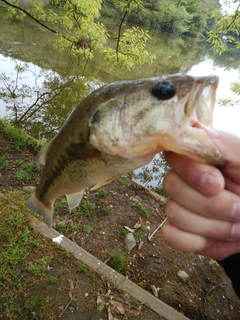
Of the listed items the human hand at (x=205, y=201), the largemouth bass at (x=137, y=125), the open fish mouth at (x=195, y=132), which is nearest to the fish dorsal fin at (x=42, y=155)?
the largemouth bass at (x=137, y=125)

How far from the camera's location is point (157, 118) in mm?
1157

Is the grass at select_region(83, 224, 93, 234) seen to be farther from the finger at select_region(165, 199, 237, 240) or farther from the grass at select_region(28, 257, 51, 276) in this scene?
the finger at select_region(165, 199, 237, 240)

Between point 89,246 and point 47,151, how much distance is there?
2.27 meters

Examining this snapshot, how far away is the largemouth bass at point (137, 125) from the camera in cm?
110

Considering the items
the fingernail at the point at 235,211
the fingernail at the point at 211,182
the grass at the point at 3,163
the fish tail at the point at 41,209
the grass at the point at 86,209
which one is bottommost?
the grass at the point at 86,209

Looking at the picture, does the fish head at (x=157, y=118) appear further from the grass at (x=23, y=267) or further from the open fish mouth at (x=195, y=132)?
the grass at (x=23, y=267)

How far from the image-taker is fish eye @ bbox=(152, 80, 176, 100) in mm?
1146

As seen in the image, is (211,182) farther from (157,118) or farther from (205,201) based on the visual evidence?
(157,118)

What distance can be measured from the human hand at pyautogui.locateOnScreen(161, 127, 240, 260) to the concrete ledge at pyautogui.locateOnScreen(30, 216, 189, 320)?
1955mm

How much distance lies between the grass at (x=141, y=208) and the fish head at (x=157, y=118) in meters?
3.34

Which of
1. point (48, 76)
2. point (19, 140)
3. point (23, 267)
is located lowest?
point (23, 267)

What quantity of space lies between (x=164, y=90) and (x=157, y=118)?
14 cm

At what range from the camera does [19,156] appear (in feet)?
16.4

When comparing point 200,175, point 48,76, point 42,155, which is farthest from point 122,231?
point 48,76
